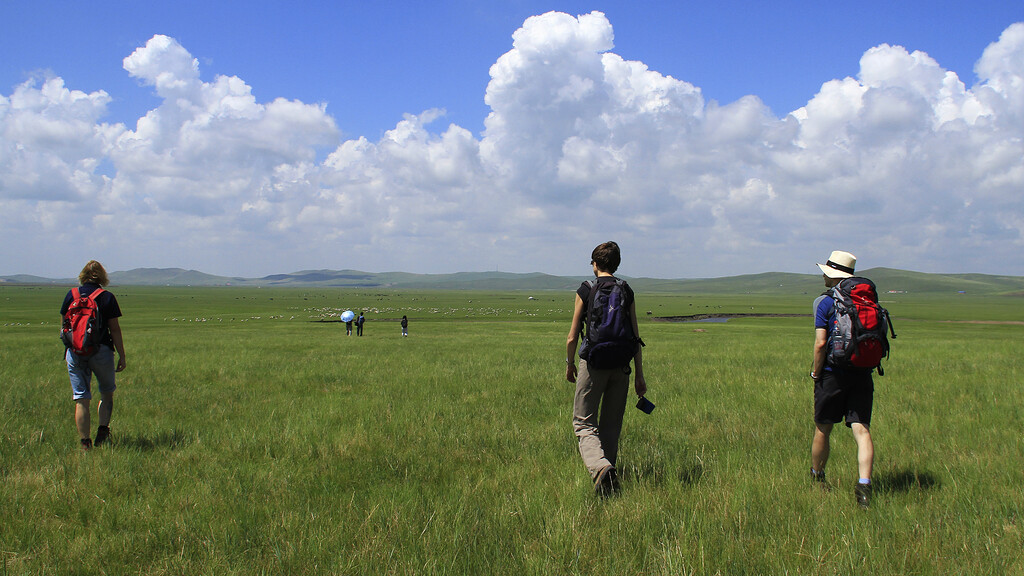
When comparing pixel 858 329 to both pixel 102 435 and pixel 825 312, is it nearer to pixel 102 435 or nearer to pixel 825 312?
pixel 825 312

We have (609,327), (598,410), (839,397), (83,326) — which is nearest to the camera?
(609,327)

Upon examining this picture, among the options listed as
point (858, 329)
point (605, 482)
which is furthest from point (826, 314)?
point (605, 482)

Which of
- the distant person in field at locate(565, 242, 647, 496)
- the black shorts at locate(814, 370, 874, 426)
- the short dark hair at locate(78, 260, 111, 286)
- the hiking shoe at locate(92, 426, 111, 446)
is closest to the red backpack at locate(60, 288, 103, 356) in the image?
the short dark hair at locate(78, 260, 111, 286)

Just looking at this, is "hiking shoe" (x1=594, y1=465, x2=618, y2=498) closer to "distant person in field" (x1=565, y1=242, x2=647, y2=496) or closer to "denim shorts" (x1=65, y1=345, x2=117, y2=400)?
"distant person in field" (x1=565, y1=242, x2=647, y2=496)

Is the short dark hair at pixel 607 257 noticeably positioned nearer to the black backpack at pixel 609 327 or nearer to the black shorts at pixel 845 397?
the black backpack at pixel 609 327

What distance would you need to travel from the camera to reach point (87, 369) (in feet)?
22.4

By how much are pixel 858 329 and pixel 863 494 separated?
1.48 metres

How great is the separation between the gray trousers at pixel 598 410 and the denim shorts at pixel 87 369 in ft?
19.0

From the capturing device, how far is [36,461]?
6.04 metres

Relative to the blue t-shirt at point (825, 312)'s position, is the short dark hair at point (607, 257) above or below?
above

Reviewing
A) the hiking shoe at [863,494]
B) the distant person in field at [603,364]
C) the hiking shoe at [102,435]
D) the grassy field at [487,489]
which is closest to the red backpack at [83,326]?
the hiking shoe at [102,435]

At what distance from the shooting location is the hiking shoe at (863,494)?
4797 mm

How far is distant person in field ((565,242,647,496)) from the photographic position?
16.5 feet

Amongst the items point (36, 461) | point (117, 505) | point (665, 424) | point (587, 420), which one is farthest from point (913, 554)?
point (36, 461)
